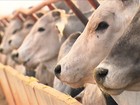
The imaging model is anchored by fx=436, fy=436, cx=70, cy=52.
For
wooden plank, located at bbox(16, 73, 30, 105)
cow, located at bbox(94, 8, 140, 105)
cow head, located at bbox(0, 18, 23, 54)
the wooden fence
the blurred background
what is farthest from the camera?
the blurred background

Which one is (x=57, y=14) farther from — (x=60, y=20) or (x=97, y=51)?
(x=97, y=51)

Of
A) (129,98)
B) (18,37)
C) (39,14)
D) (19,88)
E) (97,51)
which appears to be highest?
(97,51)

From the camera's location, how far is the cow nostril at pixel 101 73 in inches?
72.5

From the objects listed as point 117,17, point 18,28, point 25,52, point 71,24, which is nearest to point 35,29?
point 25,52

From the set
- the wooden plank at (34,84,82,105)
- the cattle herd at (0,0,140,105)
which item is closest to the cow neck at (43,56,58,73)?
the cattle herd at (0,0,140,105)

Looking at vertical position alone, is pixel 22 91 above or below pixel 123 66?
below

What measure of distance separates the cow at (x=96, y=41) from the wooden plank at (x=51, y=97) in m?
0.10

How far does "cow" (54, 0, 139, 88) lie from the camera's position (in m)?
2.33

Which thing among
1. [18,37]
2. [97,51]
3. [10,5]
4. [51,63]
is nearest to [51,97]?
[97,51]

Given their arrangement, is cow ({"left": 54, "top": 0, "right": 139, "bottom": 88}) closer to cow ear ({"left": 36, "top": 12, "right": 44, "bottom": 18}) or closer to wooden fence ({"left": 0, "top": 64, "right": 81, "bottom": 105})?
wooden fence ({"left": 0, "top": 64, "right": 81, "bottom": 105})

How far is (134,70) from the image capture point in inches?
71.0

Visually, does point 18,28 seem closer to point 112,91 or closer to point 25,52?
point 25,52

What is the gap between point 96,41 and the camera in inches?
93.7

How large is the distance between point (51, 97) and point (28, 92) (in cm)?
65
